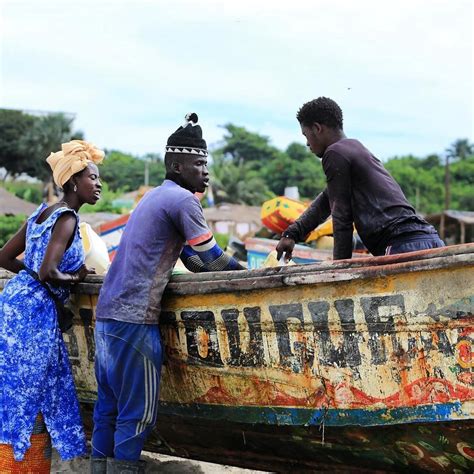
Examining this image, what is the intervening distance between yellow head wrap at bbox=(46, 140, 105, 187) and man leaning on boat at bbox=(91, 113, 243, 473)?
536 mm

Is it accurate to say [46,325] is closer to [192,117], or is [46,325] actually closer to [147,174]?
[192,117]

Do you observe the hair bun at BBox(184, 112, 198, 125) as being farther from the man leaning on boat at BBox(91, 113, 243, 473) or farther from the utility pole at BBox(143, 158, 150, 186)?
the utility pole at BBox(143, 158, 150, 186)

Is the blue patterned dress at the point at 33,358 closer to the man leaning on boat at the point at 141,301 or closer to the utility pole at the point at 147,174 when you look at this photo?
the man leaning on boat at the point at 141,301

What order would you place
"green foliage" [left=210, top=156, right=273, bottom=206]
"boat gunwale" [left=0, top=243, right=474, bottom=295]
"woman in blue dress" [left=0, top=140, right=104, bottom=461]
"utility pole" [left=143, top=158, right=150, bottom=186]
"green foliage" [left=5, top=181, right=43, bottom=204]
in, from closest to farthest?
"boat gunwale" [left=0, top=243, right=474, bottom=295] < "woman in blue dress" [left=0, top=140, right=104, bottom=461] < "green foliage" [left=5, top=181, right=43, bottom=204] < "green foliage" [left=210, top=156, right=273, bottom=206] < "utility pole" [left=143, top=158, right=150, bottom=186]

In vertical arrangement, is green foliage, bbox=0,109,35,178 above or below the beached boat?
above

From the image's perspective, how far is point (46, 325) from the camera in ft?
12.1

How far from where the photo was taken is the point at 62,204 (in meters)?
3.73

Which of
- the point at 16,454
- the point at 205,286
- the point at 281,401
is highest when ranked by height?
the point at 205,286

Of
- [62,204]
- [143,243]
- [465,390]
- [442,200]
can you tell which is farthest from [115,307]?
[442,200]

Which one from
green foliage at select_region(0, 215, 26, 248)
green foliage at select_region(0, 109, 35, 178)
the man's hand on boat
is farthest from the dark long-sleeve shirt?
green foliage at select_region(0, 109, 35, 178)

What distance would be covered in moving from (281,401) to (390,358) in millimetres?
592

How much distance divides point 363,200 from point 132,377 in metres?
1.36

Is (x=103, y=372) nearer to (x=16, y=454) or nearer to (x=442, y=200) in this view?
(x=16, y=454)

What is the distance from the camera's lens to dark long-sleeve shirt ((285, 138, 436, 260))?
3.43 m
